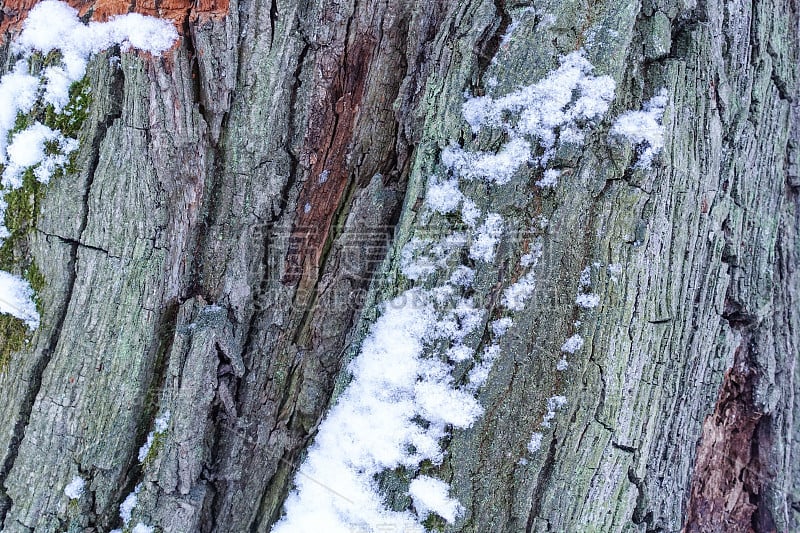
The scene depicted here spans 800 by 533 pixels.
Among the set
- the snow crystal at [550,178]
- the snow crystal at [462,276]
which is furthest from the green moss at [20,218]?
the snow crystal at [550,178]

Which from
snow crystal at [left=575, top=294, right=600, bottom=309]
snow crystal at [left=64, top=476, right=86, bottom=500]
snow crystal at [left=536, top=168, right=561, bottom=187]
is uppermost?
snow crystal at [left=536, top=168, right=561, bottom=187]

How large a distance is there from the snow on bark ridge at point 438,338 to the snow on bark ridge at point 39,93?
126cm

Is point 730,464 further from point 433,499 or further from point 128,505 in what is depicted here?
point 128,505

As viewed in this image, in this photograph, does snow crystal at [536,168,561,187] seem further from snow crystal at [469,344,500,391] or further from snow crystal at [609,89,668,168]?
snow crystal at [469,344,500,391]

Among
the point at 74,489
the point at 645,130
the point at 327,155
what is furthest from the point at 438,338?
the point at 74,489

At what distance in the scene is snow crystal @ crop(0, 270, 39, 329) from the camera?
1.90m

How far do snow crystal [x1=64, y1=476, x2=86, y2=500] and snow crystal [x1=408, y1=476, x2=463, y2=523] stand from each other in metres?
1.17

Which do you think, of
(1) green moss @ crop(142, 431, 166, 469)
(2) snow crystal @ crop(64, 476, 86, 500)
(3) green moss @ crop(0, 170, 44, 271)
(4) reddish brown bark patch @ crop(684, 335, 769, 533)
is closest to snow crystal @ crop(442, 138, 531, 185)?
(4) reddish brown bark patch @ crop(684, 335, 769, 533)

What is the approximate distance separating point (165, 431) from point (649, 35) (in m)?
2.16

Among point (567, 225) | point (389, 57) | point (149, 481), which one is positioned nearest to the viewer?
point (567, 225)

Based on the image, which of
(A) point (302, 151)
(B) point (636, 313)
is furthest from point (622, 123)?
(A) point (302, 151)

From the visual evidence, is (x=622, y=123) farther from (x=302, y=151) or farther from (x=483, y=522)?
(x=483, y=522)

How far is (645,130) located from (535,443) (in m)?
1.09

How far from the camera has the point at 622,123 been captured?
1.70 meters
